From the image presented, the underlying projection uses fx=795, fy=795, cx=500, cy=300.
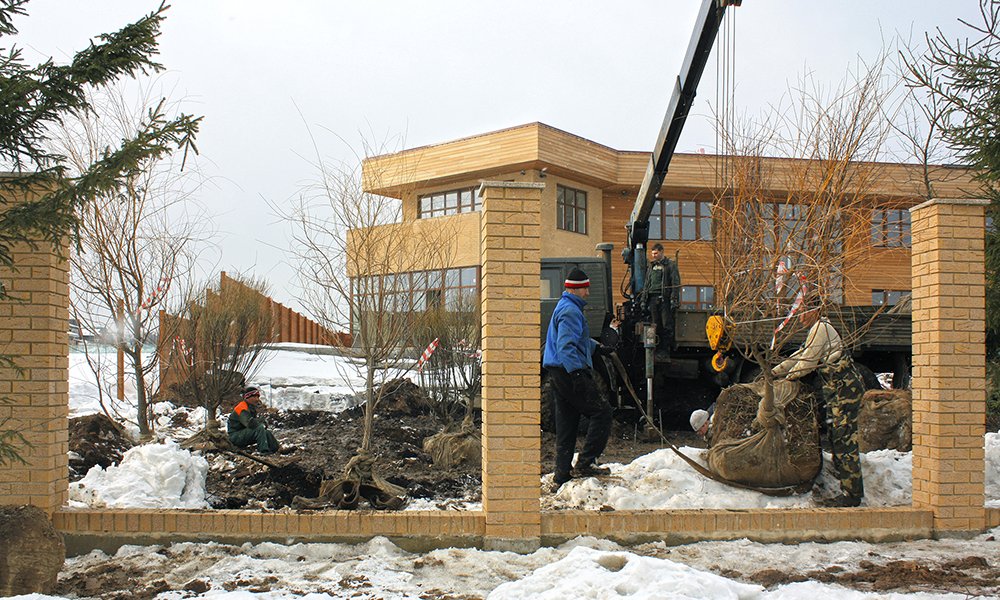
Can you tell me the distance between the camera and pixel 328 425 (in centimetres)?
1089

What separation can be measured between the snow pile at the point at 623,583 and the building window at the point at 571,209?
20.8 metres

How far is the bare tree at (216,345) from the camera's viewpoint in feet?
33.6

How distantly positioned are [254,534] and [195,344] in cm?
644

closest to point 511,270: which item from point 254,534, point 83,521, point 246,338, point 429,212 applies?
point 254,534

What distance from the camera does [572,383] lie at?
232 inches

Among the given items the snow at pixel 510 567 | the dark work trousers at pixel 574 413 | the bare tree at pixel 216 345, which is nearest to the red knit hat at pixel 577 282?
the dark work trousers at pixel 574 413

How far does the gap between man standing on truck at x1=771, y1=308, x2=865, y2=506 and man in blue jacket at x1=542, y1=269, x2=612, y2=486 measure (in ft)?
5.12

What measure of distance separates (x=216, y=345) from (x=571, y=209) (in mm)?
16014

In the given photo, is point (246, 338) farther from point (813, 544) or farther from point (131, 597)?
point (813, 544)

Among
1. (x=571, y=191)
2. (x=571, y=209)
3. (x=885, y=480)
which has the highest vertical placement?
(x=571, y=191)

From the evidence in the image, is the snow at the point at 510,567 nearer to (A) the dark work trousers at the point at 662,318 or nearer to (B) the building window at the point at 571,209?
(A) the dark work trousers at the point at 662,318

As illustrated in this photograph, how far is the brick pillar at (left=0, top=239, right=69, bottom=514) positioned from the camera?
4.62m

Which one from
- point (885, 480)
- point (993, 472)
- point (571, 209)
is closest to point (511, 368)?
point (885, 480)

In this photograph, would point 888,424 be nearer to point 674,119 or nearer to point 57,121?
point 674,119
